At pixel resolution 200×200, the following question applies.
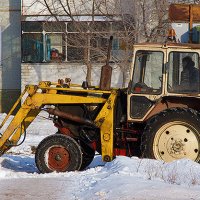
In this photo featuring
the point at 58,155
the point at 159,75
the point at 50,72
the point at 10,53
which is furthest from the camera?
the point at 10,53

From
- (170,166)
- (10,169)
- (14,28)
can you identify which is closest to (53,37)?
(14,28)

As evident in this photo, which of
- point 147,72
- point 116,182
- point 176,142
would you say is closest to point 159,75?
point 147,72

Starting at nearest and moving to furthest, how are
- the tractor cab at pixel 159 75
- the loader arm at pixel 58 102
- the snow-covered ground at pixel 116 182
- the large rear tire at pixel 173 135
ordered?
1. the snow-covered ground at pixel 116 182
2. the large rear tire at pixel 173 135
3. the tractor cab at pixel 159 75
4. the loader arm at pixel 58 102

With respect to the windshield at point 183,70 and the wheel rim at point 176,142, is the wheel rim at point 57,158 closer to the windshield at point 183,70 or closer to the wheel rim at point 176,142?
the wheel rim at point 176,142

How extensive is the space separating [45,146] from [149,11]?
13.6 metres

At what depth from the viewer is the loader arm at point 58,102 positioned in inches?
489

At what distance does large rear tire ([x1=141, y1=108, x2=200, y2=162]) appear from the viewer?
11891 mm

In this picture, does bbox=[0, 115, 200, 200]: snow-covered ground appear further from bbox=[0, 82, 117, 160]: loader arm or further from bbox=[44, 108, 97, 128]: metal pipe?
bbox=[44, 108, 97, 128]: metal pipe

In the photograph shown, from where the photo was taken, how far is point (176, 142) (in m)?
12.0

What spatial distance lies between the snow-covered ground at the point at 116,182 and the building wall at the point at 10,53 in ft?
63.6

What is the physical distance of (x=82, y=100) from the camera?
1268 cm

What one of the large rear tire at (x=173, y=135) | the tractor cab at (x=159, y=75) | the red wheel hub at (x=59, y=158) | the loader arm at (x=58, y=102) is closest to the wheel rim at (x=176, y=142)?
the large rear tire at (x=173, y=135)

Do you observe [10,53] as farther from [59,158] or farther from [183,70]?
[183,70]

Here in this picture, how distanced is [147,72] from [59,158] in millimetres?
2341
